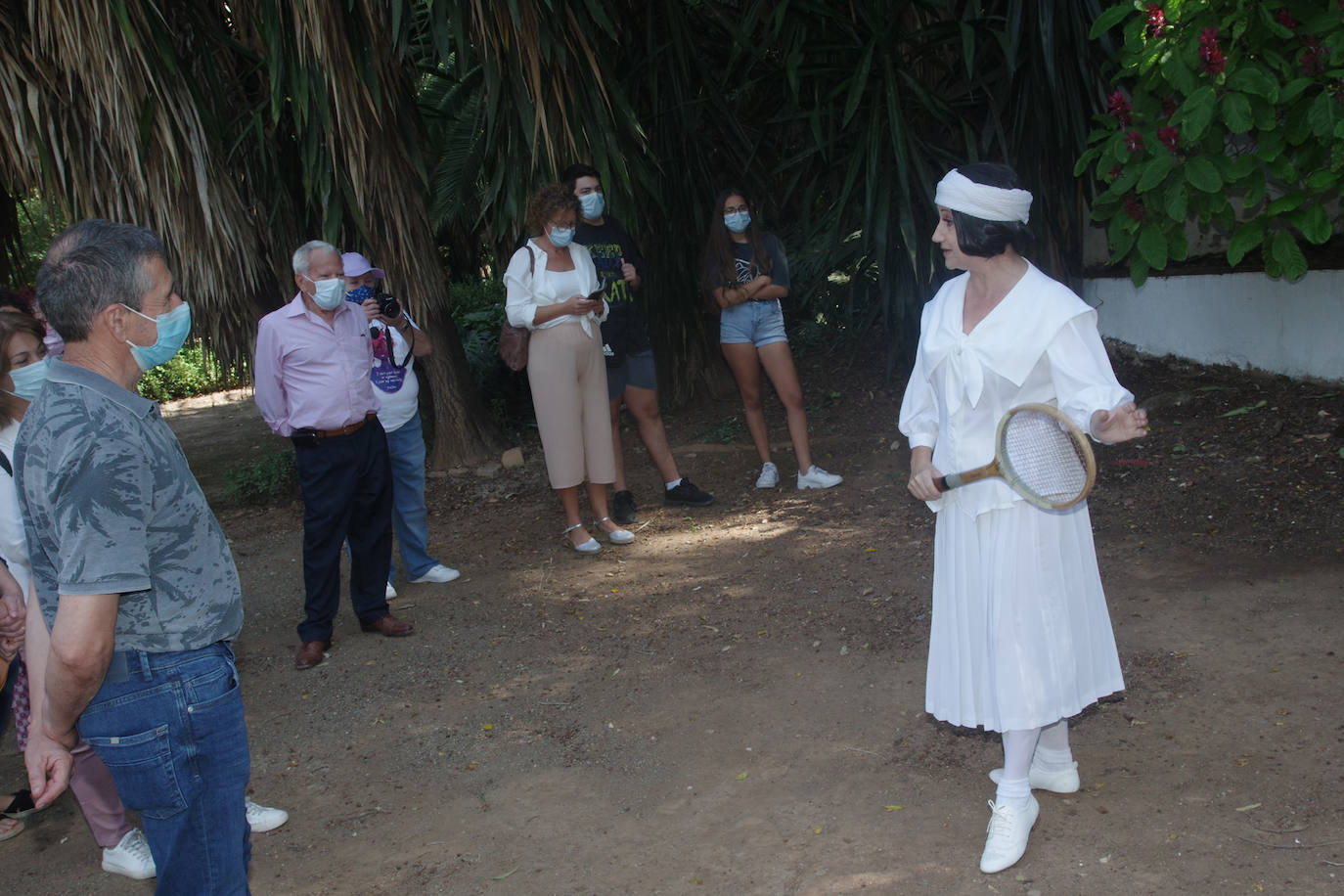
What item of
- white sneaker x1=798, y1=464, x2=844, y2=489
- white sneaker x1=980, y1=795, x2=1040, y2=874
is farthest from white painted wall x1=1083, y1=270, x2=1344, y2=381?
white sneaker x1=980, y1=795, x2=1040, y2=874

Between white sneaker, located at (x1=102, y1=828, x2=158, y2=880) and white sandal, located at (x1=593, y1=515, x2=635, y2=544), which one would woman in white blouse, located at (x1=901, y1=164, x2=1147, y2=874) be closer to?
white sneaker, located at (x1=102, y1=828, x2=158, y2=880)

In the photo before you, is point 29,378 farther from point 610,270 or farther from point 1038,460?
point 610,270

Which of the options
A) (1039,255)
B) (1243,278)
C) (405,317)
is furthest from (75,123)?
(1243,278)

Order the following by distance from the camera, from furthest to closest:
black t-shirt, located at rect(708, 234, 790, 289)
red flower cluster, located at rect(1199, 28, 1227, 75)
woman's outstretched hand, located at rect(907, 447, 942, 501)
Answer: black t-shirt, located at rect(708, 234, 790, 289)
red flower cluster, located at rect(1199, 28, 1227, 75)
woman's outstretched hand, located at rect(907, 447, 942, 501)

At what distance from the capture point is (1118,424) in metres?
2.87

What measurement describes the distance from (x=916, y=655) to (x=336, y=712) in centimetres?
227

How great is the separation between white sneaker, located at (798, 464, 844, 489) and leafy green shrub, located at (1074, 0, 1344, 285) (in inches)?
84.5

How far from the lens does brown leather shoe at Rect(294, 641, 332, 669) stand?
5027 mm

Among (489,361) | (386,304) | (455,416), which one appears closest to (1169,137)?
(386,304)

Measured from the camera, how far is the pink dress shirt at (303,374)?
4.75 metres

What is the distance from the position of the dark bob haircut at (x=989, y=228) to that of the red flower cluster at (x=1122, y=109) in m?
2.73

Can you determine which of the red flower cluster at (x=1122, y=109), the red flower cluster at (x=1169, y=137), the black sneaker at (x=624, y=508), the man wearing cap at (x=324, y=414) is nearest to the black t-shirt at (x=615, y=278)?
the black sneaker at (x=624, y=508)

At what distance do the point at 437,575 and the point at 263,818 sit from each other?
2.35 metres

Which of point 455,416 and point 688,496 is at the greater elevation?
point 455,416
